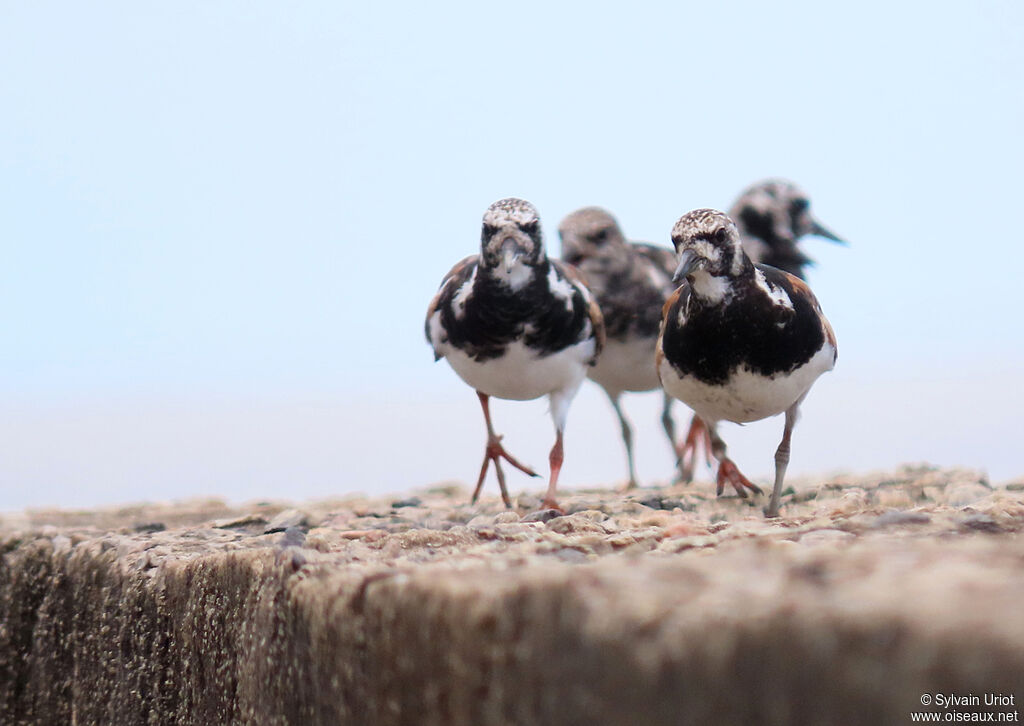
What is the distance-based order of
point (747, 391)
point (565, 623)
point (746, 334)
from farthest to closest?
point (747, 391)
point (746, 334)
point (565, 623)

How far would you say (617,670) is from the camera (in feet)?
6.79

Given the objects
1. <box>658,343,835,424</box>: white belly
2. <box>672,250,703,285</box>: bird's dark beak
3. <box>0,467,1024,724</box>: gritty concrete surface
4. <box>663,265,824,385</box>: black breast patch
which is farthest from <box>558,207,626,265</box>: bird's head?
<box>672,250,703,285</box>: bird's dark beak

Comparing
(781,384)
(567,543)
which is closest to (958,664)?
(567,543)

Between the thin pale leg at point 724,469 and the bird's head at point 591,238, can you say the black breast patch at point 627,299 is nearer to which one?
the bird's head at point 591,238

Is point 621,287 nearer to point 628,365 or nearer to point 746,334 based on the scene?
point 628,365

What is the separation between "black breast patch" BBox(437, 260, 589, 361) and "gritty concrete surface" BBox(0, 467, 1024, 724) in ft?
3.63

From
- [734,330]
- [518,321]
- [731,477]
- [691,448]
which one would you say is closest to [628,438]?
[691,448]

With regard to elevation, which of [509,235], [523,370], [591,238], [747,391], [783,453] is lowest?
[783,453]

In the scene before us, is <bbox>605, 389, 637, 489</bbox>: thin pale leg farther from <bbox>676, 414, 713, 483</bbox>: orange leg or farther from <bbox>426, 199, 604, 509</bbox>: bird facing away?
<bbox>426, 199, 604, 509</bbox>: bird facing away

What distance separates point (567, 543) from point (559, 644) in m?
1.68

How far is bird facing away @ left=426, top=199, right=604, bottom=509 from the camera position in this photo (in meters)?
6.32

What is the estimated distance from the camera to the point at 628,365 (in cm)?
826

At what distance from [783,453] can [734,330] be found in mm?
933

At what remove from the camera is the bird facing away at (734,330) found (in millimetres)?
5242
